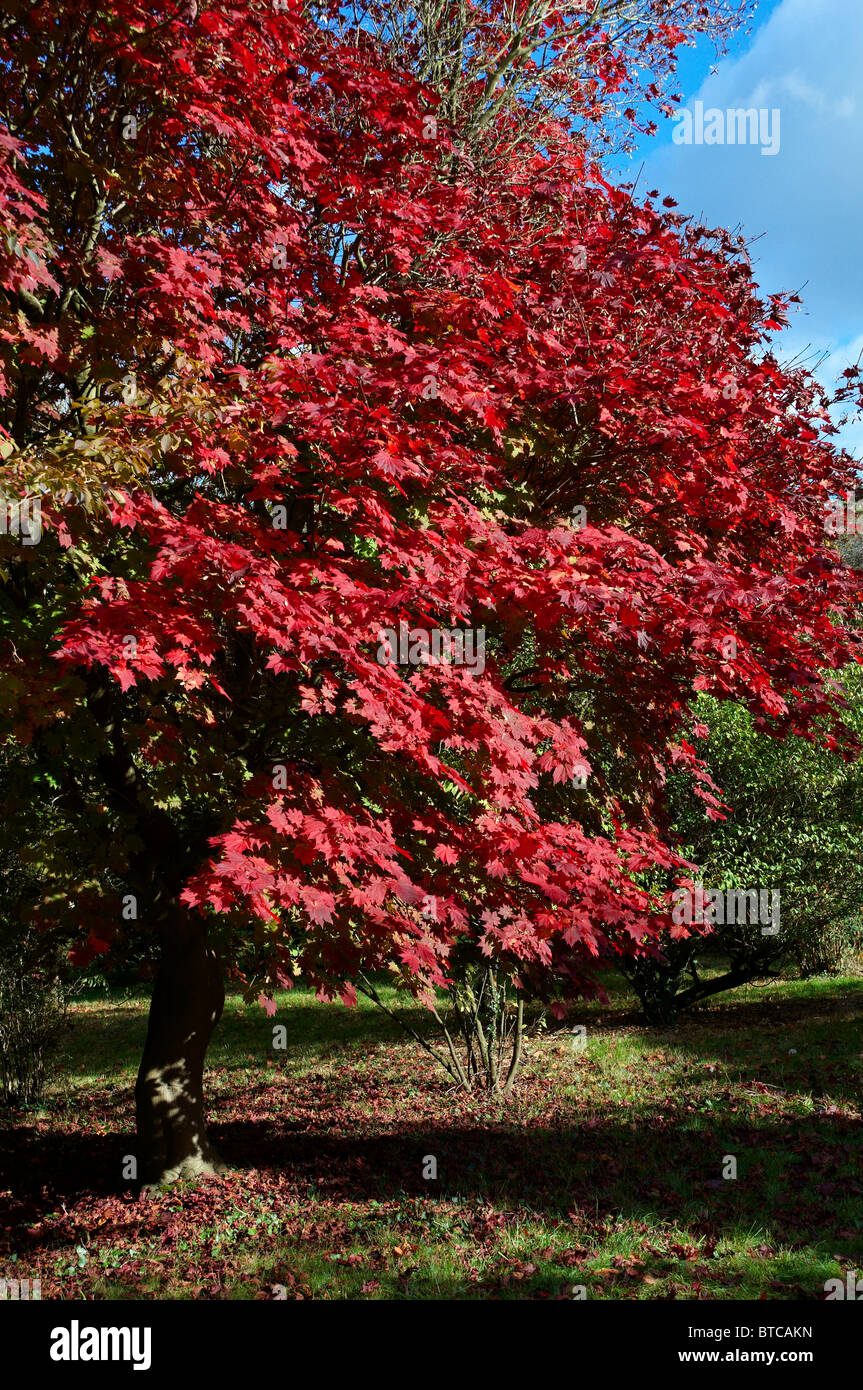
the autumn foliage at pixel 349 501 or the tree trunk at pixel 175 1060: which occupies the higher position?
the autumn foliage at pixel 349 501

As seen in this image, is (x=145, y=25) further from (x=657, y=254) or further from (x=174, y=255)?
(x=657, y=254)

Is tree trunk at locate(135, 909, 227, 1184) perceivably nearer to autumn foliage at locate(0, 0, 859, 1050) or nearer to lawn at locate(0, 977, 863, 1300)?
lawn at locate(0, 977, 863, 1300)

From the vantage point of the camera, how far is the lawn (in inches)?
213

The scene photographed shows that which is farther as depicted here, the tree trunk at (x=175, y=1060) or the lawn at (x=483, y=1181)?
the tree trunk at (x=175, y=1060)

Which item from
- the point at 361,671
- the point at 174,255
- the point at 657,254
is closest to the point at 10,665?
the point at 361,671

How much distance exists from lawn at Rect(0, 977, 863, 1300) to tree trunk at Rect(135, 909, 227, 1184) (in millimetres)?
290

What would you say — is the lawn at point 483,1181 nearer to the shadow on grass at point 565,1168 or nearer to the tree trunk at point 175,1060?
the shadow on grass at point 565,1168

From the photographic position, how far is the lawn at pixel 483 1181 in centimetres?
540

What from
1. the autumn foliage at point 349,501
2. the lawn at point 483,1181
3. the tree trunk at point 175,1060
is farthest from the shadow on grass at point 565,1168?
the autumn foliage at point 349,501

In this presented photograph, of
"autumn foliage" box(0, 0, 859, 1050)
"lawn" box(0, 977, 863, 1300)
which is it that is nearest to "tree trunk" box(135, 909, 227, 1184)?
"lawn" box(0, 977, 863, 1300)

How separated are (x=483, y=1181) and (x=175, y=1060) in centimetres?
258

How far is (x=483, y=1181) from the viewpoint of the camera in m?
6.93

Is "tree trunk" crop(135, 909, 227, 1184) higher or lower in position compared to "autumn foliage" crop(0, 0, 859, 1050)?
lower

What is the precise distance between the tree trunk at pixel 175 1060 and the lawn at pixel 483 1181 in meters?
0.29
